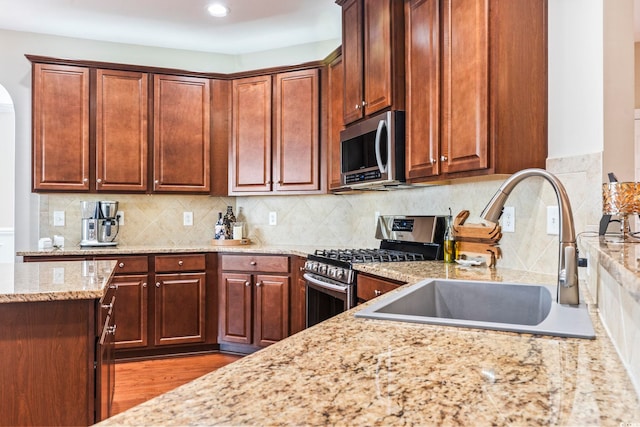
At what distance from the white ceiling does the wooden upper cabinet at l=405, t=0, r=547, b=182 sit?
1.59 meters

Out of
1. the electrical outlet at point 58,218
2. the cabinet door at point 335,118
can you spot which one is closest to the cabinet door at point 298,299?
the cabinet door at point 335,118

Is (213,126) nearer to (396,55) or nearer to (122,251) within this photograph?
(122,251)

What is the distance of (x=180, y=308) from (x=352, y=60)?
2.34m

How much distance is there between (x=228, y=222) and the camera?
4.21 m

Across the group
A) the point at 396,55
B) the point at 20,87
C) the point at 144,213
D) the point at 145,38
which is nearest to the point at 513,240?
the point at 396,55

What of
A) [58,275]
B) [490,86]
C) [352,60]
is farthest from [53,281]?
[352,60]

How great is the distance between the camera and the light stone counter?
1.58m

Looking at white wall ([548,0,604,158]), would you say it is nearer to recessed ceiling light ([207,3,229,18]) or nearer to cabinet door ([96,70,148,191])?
recessed ceiling light ([207,3,229,18])

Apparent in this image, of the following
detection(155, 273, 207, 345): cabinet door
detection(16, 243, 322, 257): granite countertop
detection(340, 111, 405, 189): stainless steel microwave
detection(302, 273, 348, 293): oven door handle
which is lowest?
detection(155, 273, 207, 345): cabinet door

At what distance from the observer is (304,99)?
377 cm

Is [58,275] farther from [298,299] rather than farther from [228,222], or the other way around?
[228,222]

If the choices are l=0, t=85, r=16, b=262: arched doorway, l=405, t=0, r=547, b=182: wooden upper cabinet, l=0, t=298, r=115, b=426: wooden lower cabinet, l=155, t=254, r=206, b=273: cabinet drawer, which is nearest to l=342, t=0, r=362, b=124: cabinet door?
l=405, t=0, r=547, b=182: wooden upper cabinet

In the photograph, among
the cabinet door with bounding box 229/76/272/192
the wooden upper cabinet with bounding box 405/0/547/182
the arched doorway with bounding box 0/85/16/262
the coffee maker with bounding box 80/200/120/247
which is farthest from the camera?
the arched doorway with bounding box 0/85/16/262

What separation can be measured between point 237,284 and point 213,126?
143 centimetres
